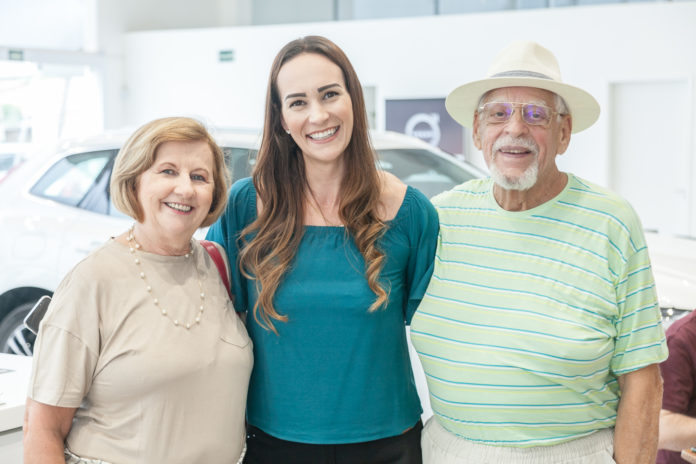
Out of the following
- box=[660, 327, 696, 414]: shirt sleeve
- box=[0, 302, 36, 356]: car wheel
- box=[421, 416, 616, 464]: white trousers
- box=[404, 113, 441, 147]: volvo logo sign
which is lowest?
box=[0, 302, 36, 356]: car wheel

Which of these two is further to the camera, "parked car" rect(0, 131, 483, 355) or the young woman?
"parked car" rect(0, 131, 483, 355)

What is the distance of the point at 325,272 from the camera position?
2.10 metres

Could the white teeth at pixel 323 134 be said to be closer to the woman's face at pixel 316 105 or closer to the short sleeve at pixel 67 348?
the woman's face at pixel 316 105

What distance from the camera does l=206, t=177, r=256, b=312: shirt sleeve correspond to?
223 centimetres

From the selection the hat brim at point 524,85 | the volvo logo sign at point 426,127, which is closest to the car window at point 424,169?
the hat brim at point 524,85

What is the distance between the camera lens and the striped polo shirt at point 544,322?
1948 mm

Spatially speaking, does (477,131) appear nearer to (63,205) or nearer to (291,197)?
(291,197)

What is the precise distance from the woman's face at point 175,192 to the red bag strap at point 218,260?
0.53 ft

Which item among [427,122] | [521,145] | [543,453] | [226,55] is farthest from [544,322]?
[226,55]

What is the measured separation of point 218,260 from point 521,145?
2.91ft

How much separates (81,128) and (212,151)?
11313mm

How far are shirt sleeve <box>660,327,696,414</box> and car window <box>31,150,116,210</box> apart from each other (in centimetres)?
335

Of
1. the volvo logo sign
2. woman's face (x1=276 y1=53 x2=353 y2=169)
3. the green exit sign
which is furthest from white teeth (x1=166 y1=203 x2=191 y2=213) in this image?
the green exit sign

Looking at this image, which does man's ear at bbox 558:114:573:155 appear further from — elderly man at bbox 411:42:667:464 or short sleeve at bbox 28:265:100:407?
short sleeve at bbox 28:265:100:407
